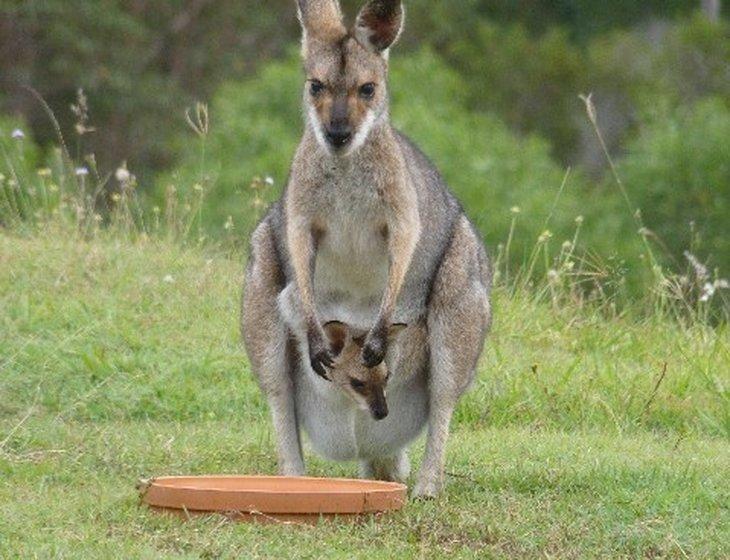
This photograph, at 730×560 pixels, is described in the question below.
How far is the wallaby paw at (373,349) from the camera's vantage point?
285 inches

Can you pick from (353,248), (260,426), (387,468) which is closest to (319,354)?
(353,248)

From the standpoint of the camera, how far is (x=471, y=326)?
7574 mm

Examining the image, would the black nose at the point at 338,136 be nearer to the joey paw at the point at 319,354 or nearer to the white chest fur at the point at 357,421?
the joey paw at the point at 319,354

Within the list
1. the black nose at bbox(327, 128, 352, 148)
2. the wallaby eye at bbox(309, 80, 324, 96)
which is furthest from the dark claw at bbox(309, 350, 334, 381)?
the wallaby eye at bbox(309, 80, 324, 96)

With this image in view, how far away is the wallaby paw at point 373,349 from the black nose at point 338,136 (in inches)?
28.1

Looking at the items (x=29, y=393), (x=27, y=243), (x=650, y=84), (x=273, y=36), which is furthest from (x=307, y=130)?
(x=273, y=36)

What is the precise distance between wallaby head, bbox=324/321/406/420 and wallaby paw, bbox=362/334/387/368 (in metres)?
A: 0.08

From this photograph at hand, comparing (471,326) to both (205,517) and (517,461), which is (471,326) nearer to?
(517,461)

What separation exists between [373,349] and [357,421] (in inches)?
16.0

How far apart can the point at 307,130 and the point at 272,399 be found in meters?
1.06

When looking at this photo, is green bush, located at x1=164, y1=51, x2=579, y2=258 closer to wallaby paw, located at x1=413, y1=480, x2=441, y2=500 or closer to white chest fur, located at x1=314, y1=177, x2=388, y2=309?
white chest fur, located at x1=314, y1=177, x2=388, y2=309

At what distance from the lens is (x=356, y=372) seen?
7.39 m

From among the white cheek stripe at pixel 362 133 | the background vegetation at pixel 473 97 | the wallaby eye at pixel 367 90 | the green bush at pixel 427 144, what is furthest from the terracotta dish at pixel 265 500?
the green bush at pixel 427 144

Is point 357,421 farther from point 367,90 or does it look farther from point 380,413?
point 367,90
